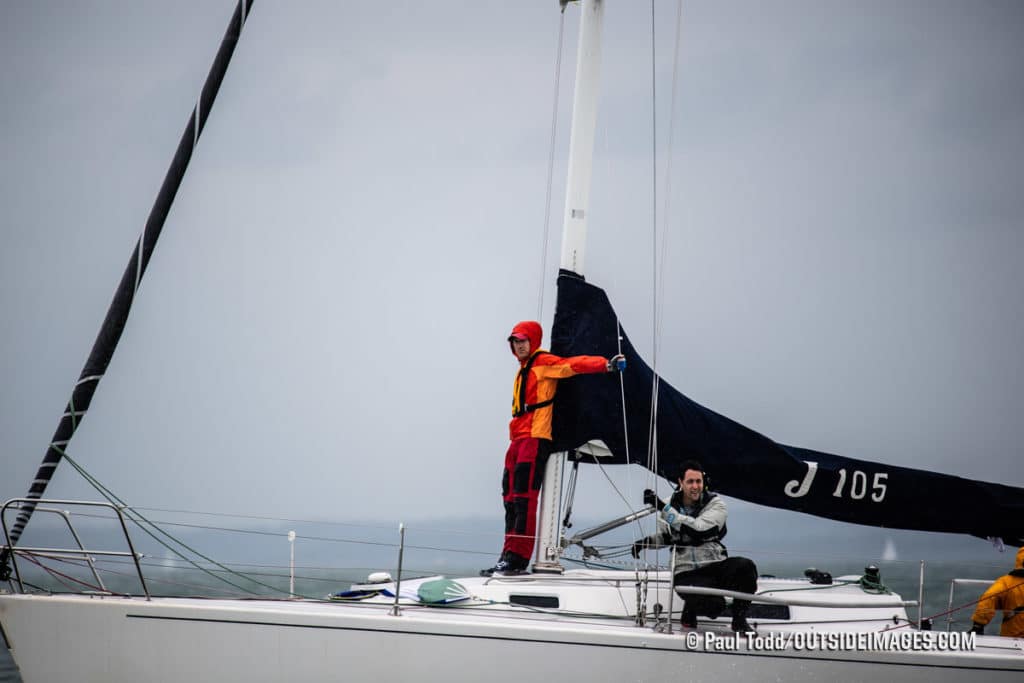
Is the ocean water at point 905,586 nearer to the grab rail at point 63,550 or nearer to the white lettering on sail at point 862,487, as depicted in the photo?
the grab rail at point 63,550

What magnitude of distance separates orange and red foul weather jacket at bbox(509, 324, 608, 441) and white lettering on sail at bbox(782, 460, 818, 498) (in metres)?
1.28

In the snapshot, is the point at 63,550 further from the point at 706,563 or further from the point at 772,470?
the point at 772,470

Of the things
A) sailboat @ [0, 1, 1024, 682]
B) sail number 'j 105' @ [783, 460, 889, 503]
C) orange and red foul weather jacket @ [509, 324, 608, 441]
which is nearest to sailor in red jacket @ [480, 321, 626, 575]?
orange and red foul weather jacket @ [509, 324, 608, 441]

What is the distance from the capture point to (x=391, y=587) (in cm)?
539

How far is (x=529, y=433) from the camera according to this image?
6113 millimetres

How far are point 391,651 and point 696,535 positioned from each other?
152 centimetres

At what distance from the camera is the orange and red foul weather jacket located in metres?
6.11

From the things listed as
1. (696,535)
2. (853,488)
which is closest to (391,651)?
(696,535)

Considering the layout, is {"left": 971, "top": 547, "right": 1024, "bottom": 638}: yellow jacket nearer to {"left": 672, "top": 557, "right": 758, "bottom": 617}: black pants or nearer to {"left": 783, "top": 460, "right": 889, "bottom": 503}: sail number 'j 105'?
{"left": 783, "top": 460, "right": 889, "bottom": 503}: sail number 'j 105'

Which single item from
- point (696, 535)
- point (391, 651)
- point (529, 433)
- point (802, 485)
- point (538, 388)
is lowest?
point (391, 651)

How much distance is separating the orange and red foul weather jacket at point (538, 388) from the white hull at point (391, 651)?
1.50 metres

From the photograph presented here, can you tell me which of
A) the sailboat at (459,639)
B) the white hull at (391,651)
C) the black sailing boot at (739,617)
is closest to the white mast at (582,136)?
the sailboat at (459,639)

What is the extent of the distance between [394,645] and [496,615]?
1.98 ft

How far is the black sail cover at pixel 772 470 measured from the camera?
598 centimetres
